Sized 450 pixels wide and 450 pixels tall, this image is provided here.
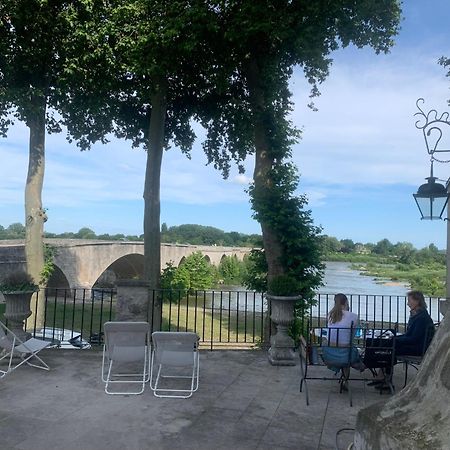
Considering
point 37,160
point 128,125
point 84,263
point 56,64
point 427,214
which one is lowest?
point 84,263

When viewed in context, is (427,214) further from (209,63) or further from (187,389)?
(209,63)

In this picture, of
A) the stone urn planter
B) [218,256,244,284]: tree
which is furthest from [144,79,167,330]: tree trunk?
[218,256,244,284]: tree

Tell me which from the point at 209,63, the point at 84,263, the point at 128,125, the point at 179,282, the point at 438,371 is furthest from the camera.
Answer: the point at 84,263

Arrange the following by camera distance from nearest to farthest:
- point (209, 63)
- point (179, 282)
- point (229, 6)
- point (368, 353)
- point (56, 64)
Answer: point (368, 353) < point (229, 6) < point (209, 63) < point (56, 64) < point (179, 282)

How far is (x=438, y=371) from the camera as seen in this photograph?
1906 mm

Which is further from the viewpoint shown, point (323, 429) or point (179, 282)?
point (179, 282)

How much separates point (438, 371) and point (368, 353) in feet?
11.8

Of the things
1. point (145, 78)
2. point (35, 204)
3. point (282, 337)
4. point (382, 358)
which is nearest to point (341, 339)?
point (382, 358)

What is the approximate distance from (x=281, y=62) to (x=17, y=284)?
8.19 meters

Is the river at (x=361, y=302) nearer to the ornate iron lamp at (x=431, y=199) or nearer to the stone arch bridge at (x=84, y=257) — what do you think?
the ornate iron lamp at (x=431, y=199)

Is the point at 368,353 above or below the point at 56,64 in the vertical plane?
below

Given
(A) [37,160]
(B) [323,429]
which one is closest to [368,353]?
(B) [323,429]

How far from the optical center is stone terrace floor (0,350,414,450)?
12.9 ft

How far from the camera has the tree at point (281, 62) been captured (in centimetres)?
1012
